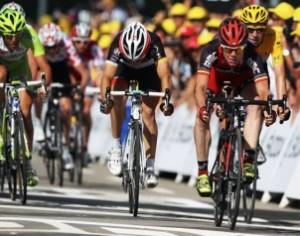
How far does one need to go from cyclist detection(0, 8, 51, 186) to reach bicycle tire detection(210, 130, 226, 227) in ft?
7.75

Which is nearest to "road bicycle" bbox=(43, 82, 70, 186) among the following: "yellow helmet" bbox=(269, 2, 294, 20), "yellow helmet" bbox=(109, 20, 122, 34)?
"yellow helmet" bbox=(269, 2, 294, 20)

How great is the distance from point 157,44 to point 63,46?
19.6 ft

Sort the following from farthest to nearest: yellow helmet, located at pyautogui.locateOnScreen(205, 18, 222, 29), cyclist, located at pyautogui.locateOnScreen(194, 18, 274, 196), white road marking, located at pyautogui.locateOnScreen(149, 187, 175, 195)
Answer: yellow helmet, located at pyautogui.locateOnScreen(205, 18, 222, 29) → white road marking, located at pyautogui.locateOnScreen(149, 187, 175, 195) → cyclist, located at pyautogui.locateOnScreen(194, 18, 274, 196)

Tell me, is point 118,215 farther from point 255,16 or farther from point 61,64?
point 61,64

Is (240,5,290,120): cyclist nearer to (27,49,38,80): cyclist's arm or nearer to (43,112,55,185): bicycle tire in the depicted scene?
(27,49,38,80): cyclist's arm

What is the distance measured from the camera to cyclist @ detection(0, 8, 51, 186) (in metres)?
16.6

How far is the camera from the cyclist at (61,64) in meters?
21.6

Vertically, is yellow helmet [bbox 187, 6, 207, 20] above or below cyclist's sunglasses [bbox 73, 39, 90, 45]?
above

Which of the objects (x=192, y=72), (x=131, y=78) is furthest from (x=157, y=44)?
(x=192, y=72)

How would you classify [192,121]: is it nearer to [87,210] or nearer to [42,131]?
[42,131]

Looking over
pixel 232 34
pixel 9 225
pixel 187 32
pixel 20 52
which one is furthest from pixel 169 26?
pixel 9 225

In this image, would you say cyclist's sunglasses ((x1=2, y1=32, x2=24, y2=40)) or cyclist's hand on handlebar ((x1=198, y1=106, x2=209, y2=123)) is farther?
cyclist's sunglasses ((x1=2, y1=32, x2=24, y2=40))

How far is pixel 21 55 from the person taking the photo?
17.2 metres

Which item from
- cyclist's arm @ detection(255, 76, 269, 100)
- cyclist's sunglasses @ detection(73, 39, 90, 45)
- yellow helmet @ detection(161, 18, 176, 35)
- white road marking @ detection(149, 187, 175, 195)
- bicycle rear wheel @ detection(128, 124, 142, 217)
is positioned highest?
yellow helmet @ detection(161, 18, 176, 35)
